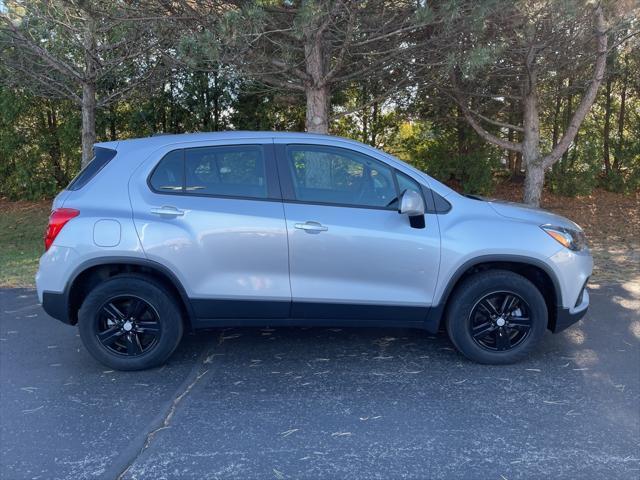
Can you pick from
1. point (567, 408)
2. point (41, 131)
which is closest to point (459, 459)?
point (567, 408)

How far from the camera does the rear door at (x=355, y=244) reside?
4.15 metres

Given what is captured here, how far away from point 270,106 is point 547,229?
30.5ft

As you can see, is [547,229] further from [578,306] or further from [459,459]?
[459,459]

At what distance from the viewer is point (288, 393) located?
397 cm

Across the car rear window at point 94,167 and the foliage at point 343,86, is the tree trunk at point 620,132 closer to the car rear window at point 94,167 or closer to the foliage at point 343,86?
the foliage at point 343,86

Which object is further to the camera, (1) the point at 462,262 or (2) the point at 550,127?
(2) the point at 550,127

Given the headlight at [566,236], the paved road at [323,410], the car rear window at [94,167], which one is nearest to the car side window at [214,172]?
the car rear window at [94,167]

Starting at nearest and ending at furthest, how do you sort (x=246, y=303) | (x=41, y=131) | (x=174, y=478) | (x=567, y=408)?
(x=174, y=478) → (x=567, y=408) → (x=246, y=303) → (x=41, y=131)

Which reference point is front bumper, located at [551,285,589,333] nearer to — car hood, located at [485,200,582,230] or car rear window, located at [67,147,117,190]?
car hood, located at [485,200,582,230]

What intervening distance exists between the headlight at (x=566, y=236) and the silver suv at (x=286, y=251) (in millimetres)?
12

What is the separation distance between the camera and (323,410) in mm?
3709

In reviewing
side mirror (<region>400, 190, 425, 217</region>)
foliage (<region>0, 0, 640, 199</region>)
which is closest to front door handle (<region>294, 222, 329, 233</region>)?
side mirror (<region>400, 190, 425, 217</region>)

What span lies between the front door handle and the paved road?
3.69ft

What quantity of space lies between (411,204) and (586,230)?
834 centimetres
